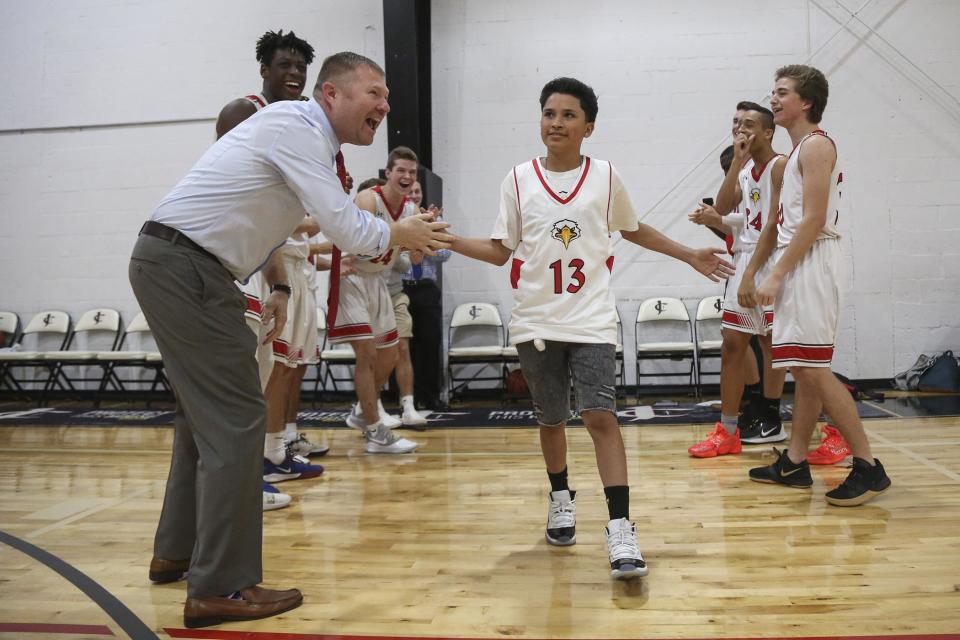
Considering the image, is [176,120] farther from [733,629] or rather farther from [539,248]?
[733,629]

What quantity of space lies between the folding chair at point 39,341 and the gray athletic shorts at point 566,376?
6.91 meters

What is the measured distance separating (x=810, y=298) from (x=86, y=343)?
302 inches

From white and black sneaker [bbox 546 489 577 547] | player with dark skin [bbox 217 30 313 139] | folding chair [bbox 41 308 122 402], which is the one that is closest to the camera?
white and black sneaker [bbox 546 489 577 547]

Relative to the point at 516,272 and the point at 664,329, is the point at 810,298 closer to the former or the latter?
the point at 516,272

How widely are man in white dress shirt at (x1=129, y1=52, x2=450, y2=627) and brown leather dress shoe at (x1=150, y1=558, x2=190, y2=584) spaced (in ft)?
1.30

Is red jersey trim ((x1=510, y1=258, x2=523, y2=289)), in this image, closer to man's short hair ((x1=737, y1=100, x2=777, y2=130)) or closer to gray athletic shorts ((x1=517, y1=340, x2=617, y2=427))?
gray athletic shorts ((x1=517, y1=340, x2=617, y2=427))

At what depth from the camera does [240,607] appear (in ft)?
7.67

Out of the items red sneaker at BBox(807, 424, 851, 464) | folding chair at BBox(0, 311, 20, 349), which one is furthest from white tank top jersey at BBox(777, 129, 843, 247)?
folding chair at BBox(0, 311, 20, 349)

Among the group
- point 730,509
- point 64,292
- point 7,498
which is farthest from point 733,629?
point 64,292

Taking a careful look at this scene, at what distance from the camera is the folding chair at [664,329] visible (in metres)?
7.29

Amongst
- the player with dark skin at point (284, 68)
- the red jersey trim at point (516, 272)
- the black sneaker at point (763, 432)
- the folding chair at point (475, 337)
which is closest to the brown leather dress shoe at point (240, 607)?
the red jersey trim at point (516, 272)

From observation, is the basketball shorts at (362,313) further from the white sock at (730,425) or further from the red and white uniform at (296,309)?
the white sock at (730,425)

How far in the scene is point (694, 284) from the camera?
25.6 feet

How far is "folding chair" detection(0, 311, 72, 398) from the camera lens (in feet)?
27.4
